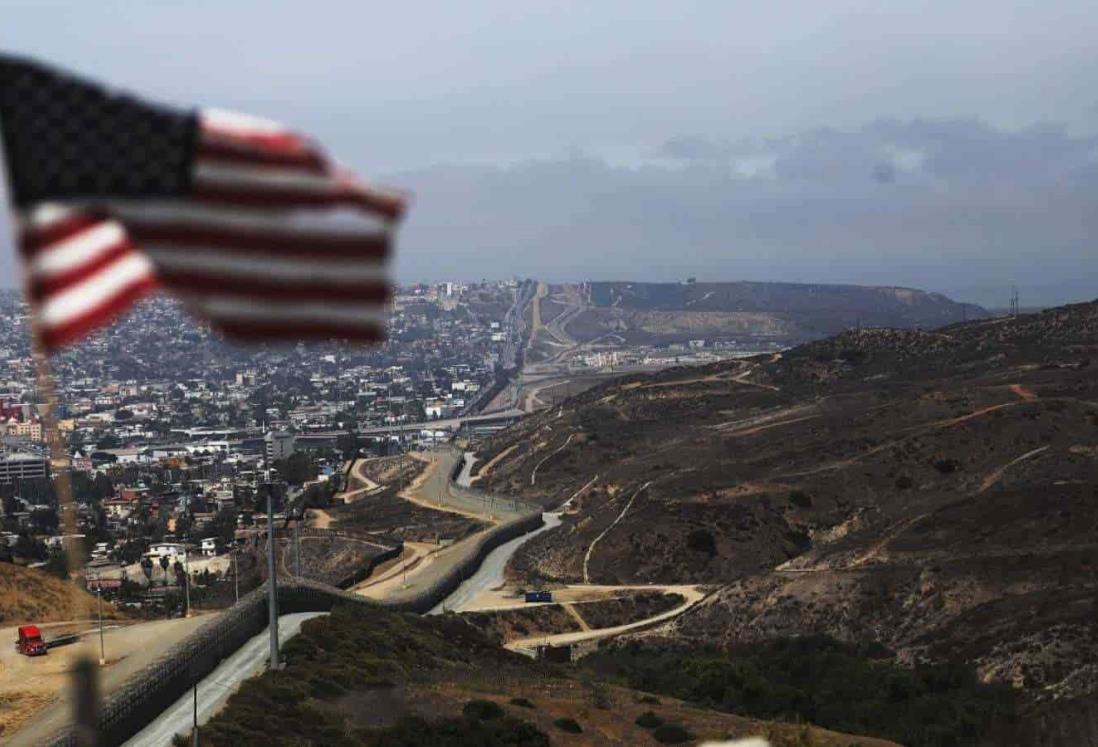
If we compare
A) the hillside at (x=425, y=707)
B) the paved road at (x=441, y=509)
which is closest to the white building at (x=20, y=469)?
the paved road at (x=441, y=509)

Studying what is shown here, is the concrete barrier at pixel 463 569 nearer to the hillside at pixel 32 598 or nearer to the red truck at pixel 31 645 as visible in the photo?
the hillside at pixel 32 598

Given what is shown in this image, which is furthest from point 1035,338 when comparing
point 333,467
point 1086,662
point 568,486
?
point 1086,662

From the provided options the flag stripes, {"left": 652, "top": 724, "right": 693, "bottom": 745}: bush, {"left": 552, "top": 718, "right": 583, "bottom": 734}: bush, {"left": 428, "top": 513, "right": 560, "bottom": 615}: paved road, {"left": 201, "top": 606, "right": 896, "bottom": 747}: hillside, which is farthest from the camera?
{"left": 428, "top": 513, "right": 560, "bottom": 615}: paved road

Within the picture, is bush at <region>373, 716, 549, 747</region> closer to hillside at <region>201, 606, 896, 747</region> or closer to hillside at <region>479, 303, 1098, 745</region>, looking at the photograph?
hillside at <region>201, 606, 896, 747</region>

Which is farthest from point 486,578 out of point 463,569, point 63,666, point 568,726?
point 568,726

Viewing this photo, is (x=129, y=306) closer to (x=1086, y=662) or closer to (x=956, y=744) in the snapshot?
(x=956, y=744)

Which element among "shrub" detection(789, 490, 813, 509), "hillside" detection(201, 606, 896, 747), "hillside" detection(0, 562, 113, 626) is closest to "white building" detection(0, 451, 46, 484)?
"shrub" detection(789, 490, 813, 509)
